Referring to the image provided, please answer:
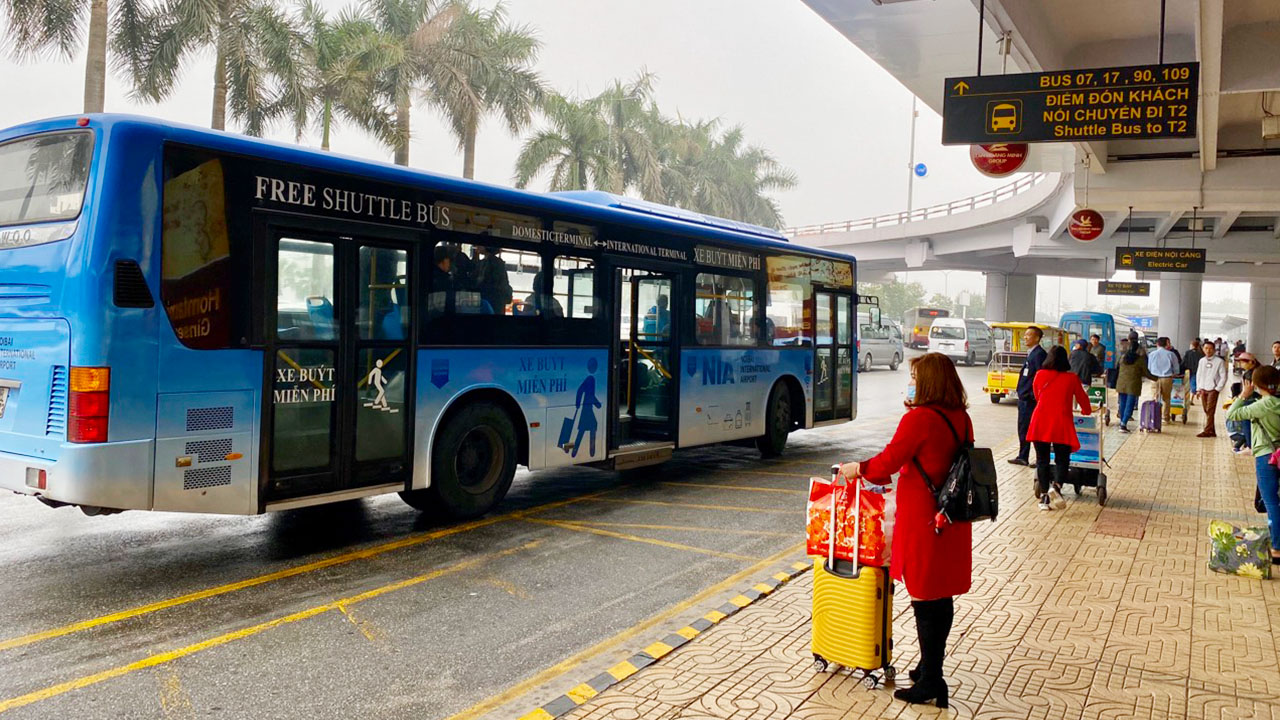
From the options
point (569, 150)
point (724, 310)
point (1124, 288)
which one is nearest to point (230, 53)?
point (569, 150)

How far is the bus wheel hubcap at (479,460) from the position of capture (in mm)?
8094

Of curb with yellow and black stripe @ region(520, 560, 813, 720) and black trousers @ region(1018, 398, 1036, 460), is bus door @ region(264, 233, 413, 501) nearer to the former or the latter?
curb with yellow and black stripe @ region(520, 560, 813, 720)

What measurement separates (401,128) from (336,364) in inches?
876

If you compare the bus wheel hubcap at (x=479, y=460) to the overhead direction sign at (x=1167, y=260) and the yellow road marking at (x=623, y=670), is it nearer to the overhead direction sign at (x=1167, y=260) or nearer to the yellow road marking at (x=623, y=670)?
the yellow road marking at (x=623, y=670)

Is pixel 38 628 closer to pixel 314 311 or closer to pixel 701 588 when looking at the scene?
pixel 314 311

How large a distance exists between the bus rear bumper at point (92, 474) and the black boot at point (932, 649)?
4.78 metres

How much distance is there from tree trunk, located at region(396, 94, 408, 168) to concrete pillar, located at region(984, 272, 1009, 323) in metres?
33.2

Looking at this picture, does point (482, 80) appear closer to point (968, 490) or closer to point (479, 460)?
point (479, 460)

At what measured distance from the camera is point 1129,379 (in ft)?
57.5

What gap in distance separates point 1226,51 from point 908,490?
859 cm

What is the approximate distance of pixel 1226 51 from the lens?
9.91 m

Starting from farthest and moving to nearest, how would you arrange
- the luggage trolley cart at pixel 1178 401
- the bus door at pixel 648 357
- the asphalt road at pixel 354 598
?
the luggage trolley cart at pixel 1178 401 → the bus door at pixel 648 357 → the asphalt road at pixel 354 598

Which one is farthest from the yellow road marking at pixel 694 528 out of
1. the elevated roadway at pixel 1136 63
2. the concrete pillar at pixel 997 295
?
the concrete pillar at pixel 997 295

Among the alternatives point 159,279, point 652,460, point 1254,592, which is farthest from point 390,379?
point 1254,592
